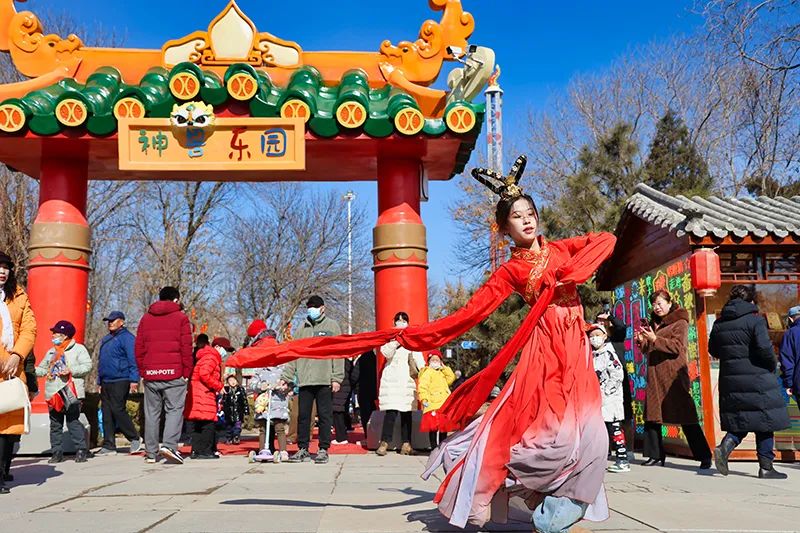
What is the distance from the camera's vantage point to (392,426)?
1063 centimetres

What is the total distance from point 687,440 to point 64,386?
7.28 metres

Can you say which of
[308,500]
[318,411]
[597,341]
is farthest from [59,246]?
[597,341]

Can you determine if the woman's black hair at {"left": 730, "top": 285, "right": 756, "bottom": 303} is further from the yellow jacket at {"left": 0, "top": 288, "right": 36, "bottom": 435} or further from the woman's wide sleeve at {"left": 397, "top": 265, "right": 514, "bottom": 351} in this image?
the yellow jacket at {"left": 0, "top": 288, "right": 36, "bottom": 435}

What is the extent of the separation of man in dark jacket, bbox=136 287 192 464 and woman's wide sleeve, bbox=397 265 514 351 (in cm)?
520

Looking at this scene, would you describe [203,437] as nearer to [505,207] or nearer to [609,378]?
[609,378]

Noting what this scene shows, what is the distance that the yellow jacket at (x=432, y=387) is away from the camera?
1003 cm

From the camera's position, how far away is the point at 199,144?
37.3 feet

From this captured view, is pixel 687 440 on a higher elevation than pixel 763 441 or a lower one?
lower

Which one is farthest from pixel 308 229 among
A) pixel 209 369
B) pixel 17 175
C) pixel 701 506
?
pixel 701 506

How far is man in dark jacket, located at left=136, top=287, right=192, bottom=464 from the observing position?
9.31 meters

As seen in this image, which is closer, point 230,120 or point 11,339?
point 11,339

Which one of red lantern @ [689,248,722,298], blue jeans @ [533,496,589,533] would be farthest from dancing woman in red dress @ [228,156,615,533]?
red lantern @ [689,248,722,298]

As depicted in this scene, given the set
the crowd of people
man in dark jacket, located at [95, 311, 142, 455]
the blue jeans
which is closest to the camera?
the blue jeans

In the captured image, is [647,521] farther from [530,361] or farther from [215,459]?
[215,459]
